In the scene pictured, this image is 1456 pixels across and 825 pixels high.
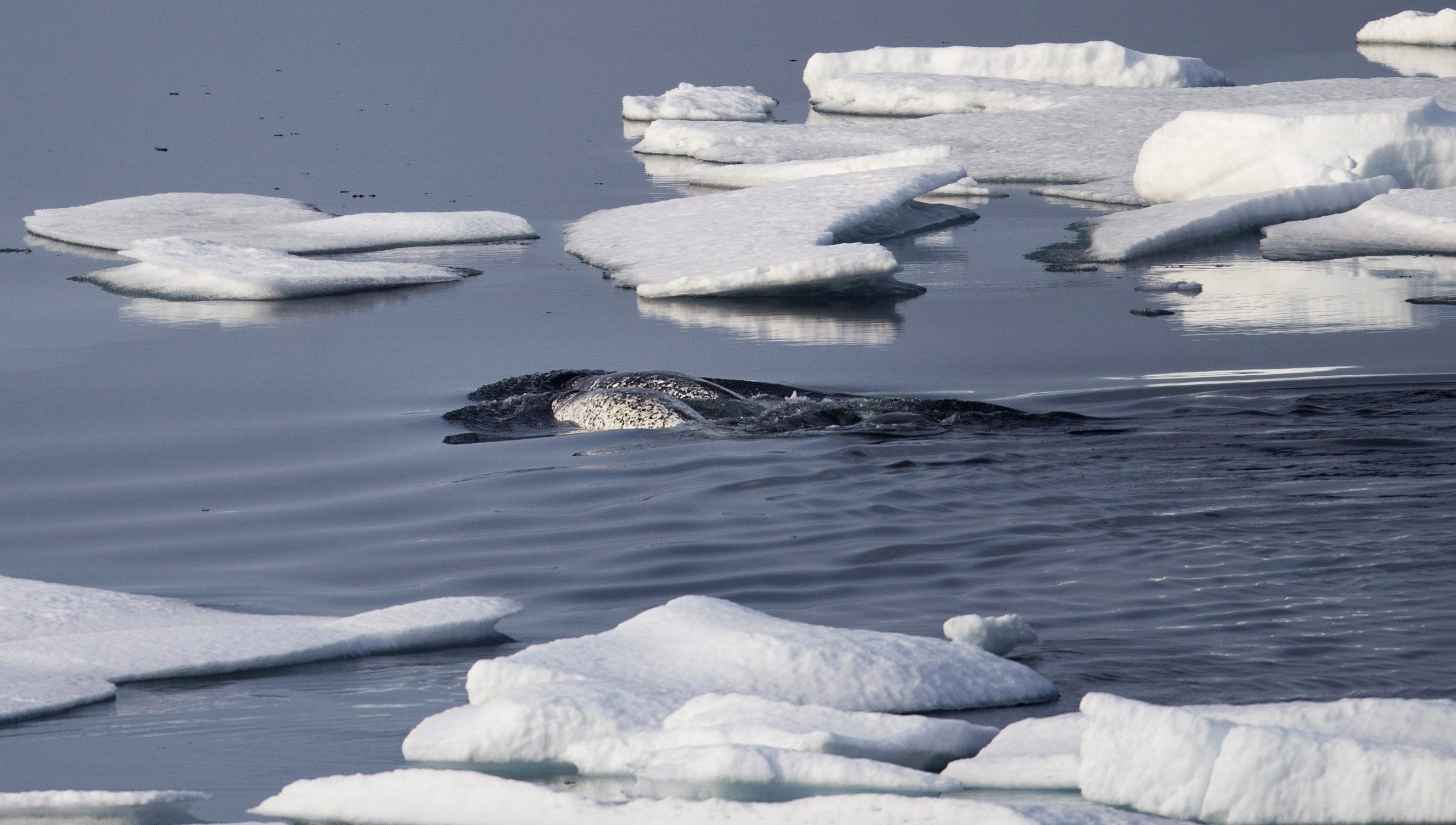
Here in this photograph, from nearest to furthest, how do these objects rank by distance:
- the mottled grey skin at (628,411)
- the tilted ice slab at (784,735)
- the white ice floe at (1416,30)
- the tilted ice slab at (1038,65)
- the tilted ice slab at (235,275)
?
1. the tilted ice slab at (784,735)
2. the mottled grey skin at (628,411)
3. the tilted ice slab at (235,275)
4. the tilted ice slab at (1038,65)
5. the white ice floe at (1416,30)

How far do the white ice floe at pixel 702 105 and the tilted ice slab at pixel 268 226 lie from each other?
24.6ft

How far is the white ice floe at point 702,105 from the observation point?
22.9 metres

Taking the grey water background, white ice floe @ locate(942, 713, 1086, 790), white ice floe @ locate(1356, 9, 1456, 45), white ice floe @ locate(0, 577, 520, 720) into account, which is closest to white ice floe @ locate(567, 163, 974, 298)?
the grey water background

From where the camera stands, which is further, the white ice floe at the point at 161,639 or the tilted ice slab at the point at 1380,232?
the tilted ice slab at the point at 1380,232

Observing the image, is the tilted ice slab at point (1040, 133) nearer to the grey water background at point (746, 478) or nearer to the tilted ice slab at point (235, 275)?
the grey water background at point (746, 478)

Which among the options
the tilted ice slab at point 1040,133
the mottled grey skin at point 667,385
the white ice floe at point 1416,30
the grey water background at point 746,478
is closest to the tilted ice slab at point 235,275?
the grey water background at point 746,478

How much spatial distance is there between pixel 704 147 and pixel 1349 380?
1211 cm

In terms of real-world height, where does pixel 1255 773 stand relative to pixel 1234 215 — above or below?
below

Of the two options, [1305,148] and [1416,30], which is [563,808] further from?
[1416,30]

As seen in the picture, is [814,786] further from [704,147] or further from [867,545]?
[704,147]

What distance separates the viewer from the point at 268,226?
14992mm

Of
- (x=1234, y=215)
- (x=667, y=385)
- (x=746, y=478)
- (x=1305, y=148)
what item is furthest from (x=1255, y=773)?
(x=1305, y=148)

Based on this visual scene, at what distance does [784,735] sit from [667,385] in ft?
16.8

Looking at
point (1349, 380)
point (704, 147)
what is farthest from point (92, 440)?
point (704, 147)
